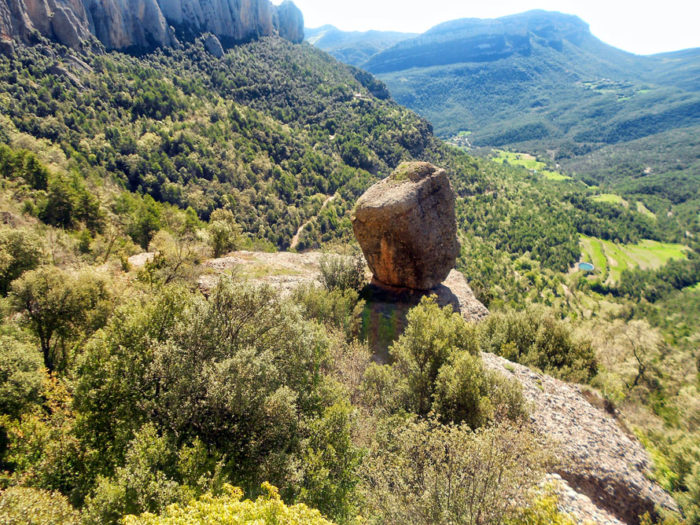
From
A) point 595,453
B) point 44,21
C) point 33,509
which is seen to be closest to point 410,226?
point 595,453

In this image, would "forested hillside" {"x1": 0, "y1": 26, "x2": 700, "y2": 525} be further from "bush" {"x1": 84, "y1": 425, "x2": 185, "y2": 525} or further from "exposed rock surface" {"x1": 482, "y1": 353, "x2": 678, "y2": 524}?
"exposed rock surface" {"x1": 482, "y1": 353, "x2": 678, "y2": 524}

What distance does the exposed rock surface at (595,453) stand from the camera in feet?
50.3

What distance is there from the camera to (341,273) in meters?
30.6

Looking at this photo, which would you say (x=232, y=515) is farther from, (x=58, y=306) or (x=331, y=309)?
(x=58, y=306)

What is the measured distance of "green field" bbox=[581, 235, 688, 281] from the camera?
11531cm

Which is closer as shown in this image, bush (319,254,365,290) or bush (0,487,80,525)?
bush (0,487,80,525)

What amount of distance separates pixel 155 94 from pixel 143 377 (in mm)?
103762

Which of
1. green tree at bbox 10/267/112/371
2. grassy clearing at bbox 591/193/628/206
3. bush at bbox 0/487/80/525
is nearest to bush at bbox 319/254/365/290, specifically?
green tree at bbox 10/267/112/371

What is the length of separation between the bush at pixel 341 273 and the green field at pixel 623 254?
115m

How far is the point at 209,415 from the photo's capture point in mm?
12117

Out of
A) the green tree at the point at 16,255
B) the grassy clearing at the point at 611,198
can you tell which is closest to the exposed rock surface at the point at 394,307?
the green tree at the point at 16,255

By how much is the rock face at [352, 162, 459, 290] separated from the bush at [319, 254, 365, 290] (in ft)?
5.53

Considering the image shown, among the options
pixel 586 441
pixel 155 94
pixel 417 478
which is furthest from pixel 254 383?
pixel 155 94

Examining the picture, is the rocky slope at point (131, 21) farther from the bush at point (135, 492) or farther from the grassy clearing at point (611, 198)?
the grassy clearing at point (611, 198)
